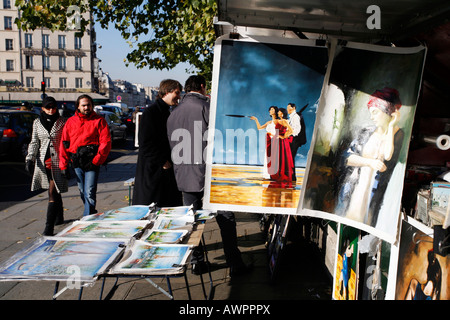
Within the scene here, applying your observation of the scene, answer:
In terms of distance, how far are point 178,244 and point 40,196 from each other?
6.84 metres

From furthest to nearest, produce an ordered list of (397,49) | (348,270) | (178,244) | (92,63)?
1. (92,63)
2. (348,270)
3. (178,244)
4. (397,49)

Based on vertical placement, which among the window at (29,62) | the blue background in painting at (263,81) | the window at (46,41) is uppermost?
the window at (46,41)

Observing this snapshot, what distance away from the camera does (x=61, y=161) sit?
530cm

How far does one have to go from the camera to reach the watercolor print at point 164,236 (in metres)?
2.72

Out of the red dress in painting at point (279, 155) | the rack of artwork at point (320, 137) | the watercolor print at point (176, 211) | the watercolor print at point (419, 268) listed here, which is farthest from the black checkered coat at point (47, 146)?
the watercolor print at point (419, 268)

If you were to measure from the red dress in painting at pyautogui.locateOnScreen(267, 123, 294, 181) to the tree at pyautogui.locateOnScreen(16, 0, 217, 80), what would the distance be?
3175 mm

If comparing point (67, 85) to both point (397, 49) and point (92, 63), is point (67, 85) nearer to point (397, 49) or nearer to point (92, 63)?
point (92, 63)

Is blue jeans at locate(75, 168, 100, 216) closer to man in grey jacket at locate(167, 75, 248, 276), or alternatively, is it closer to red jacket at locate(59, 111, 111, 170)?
red jacket at locate(59, 111, 111, 170)

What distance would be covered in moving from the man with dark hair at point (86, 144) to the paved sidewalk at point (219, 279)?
1092 mm

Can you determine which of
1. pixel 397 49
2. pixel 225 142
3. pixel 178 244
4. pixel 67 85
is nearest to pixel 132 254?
pixel 178 244

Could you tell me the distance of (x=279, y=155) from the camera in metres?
2.71

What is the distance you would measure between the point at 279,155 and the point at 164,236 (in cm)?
95

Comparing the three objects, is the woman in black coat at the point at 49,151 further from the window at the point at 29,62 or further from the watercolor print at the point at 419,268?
the window at the point at 29,62

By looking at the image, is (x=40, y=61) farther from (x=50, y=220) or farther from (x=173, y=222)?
(x=173, y=222)
